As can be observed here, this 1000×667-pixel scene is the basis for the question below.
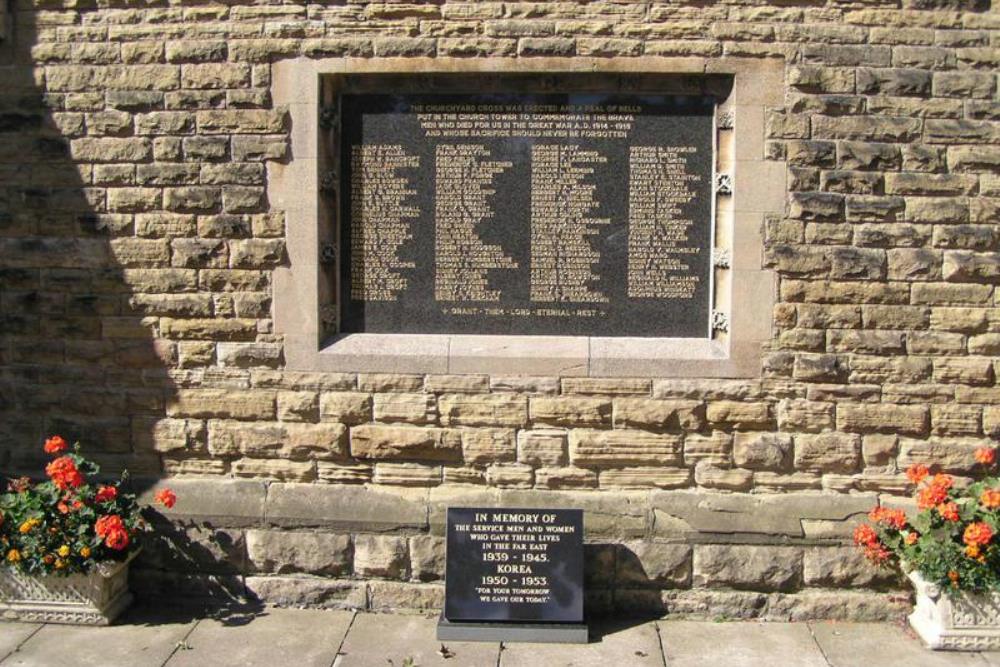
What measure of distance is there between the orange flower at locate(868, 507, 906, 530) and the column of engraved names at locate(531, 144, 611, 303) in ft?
6.65

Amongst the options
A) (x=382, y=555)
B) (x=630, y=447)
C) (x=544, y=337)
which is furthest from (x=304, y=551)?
(x=630, y=447)

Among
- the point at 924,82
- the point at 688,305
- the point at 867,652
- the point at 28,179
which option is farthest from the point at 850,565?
the point at 28,179

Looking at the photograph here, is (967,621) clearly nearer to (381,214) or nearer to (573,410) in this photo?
(573,410)

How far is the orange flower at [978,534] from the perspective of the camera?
459 cm

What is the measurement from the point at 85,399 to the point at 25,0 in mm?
2560

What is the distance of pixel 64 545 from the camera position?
4.92 m

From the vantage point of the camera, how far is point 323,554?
17.5ft

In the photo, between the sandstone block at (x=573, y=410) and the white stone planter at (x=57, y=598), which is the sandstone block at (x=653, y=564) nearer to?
the sandstone block at (x=573, y=410)

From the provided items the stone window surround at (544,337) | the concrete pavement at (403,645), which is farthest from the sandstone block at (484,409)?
the concrete pavement at (403,645)

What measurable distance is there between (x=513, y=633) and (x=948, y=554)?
2.44m

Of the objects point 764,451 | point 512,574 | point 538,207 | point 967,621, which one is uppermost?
point 538,207

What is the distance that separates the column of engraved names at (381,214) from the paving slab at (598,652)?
231 centimetres

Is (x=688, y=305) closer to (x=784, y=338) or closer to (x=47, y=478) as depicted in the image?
(x=784, y=338)

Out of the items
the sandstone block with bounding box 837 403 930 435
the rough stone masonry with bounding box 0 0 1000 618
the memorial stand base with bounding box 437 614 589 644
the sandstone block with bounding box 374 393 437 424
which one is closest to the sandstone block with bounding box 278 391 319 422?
the rough stone masonry with bounding box 0 0 1000 618
